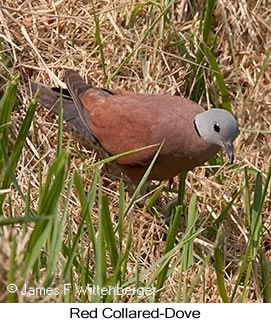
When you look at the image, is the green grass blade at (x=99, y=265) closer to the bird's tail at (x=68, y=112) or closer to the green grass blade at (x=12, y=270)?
the green grass blade at (x=12, y=270)

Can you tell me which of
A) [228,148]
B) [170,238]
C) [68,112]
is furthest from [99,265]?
[68,112]

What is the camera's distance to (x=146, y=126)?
141 inches

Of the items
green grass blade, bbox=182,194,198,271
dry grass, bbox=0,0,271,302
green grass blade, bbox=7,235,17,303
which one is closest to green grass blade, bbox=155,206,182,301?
green grass blade, bbox=182,194,198,271

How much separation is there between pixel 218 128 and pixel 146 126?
0.28 m

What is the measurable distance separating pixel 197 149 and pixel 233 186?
0.36 meters

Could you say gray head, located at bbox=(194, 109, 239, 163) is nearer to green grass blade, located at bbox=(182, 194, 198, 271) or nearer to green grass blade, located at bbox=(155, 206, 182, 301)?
green grass blade, located at bbox=(182, 194, 198, 271)

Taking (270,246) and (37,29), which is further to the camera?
(37,29)

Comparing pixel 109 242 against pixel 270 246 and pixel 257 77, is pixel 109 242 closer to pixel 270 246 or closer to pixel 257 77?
pixel 270 246

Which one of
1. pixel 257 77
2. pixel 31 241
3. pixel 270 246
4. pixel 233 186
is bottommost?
pixel 31 241

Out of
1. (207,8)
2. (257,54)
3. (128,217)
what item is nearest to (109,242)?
(128,217)

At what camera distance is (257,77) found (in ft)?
13.1

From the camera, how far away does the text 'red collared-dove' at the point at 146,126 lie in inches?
139

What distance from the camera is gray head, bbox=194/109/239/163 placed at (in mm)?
3455

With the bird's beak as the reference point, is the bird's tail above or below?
above
